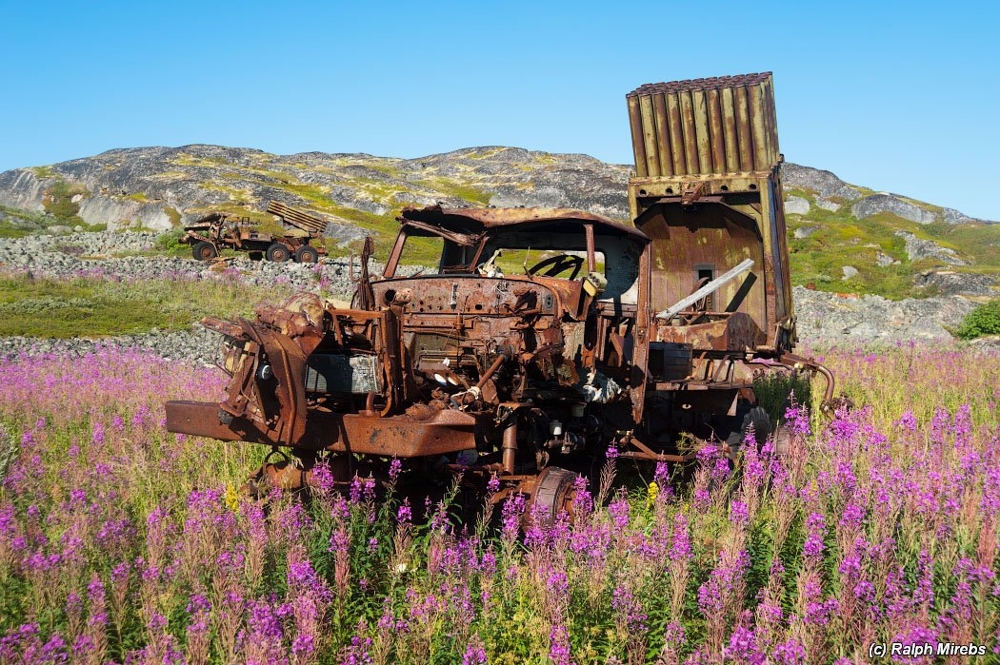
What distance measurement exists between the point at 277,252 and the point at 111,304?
10947mm

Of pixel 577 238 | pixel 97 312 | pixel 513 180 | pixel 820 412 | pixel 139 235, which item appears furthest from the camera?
pixel 513 180

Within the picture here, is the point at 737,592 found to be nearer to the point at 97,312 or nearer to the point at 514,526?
the point at 514,526

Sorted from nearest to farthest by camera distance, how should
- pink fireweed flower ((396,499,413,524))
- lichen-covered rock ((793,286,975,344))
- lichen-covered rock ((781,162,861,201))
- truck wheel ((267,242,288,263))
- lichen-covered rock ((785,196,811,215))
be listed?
1. pink fireweed flower ((396,499,413,524))
2. lichen-covered rock ((793,286,975,344))
3. truck wheel ((267,242,288,263))
4. lichen-covered rock ((785,196,811,215))
5. lichen-covered rock ((781,162,861,201))

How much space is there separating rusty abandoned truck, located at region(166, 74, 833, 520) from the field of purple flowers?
467mm

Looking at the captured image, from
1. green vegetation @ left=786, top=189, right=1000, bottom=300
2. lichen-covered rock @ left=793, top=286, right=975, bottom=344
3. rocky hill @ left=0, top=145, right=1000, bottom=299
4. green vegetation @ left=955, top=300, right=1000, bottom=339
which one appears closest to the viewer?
lichen-covered rock @ left=793, top=286, right=975, bottom=344

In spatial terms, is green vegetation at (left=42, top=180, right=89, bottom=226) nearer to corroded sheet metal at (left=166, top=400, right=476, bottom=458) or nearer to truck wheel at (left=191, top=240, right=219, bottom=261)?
truck wheel at (left=191, top=240, right=219, bottom=261)

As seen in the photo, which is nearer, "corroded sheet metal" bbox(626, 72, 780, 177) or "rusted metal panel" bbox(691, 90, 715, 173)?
"corroded sheet metal" bbox(626, 72, 780, 177)

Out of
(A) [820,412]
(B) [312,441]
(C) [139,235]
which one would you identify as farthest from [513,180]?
(B) [312,441]

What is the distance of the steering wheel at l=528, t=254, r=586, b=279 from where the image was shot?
7348mm

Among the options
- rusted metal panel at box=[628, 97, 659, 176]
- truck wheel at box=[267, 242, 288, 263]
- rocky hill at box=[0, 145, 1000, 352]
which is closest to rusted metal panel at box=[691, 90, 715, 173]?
rusted metal panel at box=[628, 97, 659, 176]

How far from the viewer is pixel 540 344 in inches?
202

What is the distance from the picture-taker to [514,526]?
4.12 m

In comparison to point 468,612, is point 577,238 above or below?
above

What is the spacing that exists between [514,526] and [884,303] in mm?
24482
